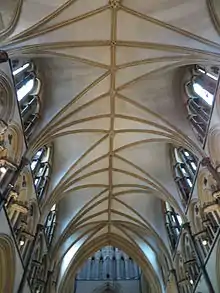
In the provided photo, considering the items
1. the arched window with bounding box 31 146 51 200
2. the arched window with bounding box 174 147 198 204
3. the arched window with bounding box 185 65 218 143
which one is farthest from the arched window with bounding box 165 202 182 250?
the arched window with bounding box 31 146 51 200

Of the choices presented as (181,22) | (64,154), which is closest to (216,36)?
(181,22)

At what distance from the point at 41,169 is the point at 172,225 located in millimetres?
7266

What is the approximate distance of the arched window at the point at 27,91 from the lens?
11.9m

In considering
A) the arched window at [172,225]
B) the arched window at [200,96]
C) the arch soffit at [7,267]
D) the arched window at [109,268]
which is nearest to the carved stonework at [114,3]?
the arched window at [200,96]

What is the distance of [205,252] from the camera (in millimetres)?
12406

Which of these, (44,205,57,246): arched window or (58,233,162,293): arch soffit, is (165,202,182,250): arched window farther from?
(44,205,57,246): arched window

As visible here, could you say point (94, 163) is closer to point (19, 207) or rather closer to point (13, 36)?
point (19, 207)

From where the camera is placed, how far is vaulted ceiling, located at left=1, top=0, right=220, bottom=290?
10.9m

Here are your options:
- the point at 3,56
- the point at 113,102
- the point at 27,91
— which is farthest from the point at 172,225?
the point at 3,56

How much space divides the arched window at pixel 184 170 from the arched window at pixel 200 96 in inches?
66.3

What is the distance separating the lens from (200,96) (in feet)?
43.2

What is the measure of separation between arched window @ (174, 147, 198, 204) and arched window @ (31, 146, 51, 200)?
599 centimetres

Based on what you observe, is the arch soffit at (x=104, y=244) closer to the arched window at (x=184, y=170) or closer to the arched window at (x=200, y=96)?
the arched window at (x=184, y=170)

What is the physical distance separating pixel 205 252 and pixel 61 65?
897cm
